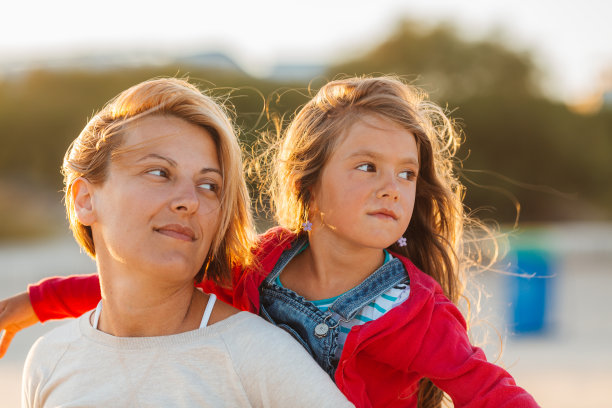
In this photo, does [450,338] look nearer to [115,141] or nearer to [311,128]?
[311,128]

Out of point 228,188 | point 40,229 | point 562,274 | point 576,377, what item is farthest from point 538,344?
point 40,229

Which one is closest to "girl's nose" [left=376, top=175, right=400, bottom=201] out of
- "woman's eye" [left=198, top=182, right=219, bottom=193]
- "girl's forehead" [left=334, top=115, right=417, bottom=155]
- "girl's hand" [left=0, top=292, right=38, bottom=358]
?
"girl's forehead" [left=334, top=115, right=417, bottom=155]

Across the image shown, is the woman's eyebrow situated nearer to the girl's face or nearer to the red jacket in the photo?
the red jacket

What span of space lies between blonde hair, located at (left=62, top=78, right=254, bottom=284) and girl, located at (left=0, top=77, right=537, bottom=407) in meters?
0.21

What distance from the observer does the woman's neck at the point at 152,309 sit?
227cm

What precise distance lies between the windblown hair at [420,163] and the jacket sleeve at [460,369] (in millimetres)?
454

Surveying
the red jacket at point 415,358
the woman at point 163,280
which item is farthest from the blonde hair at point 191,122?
the red jacket at point 415,358

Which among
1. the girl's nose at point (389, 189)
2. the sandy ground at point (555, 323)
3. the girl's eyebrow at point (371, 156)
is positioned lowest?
the sandy ground at point (555, 323)

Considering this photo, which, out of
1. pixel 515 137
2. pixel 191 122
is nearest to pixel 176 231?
pixel 191 122

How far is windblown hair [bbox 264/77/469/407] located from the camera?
272cm

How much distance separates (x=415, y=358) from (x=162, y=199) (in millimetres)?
963

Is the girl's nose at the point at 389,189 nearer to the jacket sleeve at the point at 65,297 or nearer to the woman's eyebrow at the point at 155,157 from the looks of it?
the woman's eyebrow at the point at 155,157

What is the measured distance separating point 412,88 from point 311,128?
0.47 meters

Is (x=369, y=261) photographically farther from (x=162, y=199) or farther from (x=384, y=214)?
(x=162, y=199)
